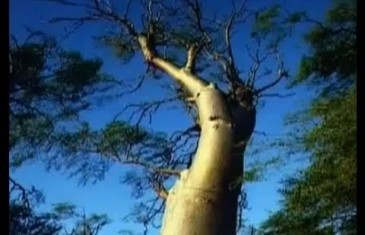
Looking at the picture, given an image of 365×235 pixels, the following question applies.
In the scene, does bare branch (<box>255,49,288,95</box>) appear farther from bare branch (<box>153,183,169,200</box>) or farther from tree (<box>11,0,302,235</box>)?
bare branch (<box>153,183,169,200</box>)

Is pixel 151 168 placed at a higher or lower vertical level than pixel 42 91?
lower

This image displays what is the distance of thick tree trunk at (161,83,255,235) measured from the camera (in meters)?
1.71

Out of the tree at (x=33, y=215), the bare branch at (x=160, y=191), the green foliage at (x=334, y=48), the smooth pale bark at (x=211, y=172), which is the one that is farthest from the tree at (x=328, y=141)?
the tree at (x=33, y=215)

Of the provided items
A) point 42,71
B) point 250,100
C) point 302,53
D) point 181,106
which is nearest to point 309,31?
point 302,53

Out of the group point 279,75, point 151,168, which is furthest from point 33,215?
point 279,75

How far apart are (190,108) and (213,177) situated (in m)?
0.17

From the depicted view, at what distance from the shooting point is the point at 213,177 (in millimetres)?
1732

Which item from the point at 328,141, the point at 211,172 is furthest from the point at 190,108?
the point at 328,141

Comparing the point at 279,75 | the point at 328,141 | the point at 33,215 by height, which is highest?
the point at 279,75

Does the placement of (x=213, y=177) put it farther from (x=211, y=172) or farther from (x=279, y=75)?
(x=279, y=75)

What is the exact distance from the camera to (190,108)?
1.80m

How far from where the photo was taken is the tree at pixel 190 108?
174 centimetres

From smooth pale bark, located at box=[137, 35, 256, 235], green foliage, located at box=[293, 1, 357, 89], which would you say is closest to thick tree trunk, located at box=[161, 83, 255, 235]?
smooth pale bark, located at box=[137, 35, 256, 235]

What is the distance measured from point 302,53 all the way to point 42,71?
0.58 m
